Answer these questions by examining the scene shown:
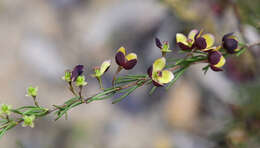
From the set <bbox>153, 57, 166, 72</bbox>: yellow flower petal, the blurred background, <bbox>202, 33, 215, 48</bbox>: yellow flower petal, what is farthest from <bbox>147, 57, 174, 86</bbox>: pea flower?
the blurred background

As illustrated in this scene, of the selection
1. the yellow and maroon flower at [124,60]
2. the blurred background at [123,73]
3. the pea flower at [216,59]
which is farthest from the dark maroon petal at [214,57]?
the blurred background at [123,73]

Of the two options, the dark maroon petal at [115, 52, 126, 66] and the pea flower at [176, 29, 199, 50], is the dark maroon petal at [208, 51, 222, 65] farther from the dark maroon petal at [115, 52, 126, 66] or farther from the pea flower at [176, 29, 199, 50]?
the dark maroon petal at [115, 52, 126, 66]

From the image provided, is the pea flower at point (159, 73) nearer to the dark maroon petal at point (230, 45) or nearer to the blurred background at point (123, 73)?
the dark maroon petal at point (230, 45)

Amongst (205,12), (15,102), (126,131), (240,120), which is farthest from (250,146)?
(15,102)

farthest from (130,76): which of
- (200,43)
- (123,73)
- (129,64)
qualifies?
(123,73)

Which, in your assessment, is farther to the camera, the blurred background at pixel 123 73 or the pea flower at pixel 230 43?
the blurred background at pixel 123 73

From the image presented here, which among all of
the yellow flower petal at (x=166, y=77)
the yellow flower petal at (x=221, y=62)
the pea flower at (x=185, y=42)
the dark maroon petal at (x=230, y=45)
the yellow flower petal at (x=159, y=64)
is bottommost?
the yellow flower petal at (x=166, y=77)
